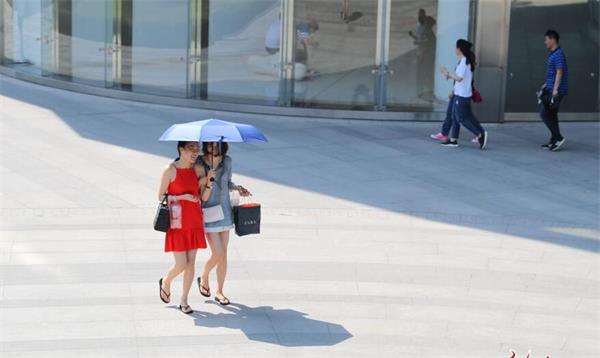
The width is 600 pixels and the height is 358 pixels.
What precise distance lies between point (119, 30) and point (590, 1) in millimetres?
7623

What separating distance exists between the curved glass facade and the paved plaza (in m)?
0.76

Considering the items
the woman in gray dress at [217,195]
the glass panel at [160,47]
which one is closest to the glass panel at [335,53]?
the glass panel at [160,47]

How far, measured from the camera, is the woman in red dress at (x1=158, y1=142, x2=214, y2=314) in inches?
404

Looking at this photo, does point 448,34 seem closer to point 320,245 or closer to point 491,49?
point 491,49

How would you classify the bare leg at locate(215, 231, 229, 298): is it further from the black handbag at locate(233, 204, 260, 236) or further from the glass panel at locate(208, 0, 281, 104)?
the glass panel at locate(208, 0, 281, 104)

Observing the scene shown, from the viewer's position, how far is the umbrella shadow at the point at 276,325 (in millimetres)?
10008

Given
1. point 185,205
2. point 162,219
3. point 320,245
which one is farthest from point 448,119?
point 162,219

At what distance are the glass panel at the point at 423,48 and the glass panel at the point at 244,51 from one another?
6.17ft

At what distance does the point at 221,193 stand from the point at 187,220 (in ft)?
1.35

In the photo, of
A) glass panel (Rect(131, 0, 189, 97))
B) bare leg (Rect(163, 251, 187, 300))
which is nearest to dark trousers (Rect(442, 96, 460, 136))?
glass panel (Rect(131, 0, 189, 97))

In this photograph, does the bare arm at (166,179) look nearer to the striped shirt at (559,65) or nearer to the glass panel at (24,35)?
the striped shirt at (559,65)

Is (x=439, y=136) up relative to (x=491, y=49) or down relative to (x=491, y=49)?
down

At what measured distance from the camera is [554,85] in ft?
57.7

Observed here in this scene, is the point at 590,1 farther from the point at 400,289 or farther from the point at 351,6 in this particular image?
the point at 400,289
